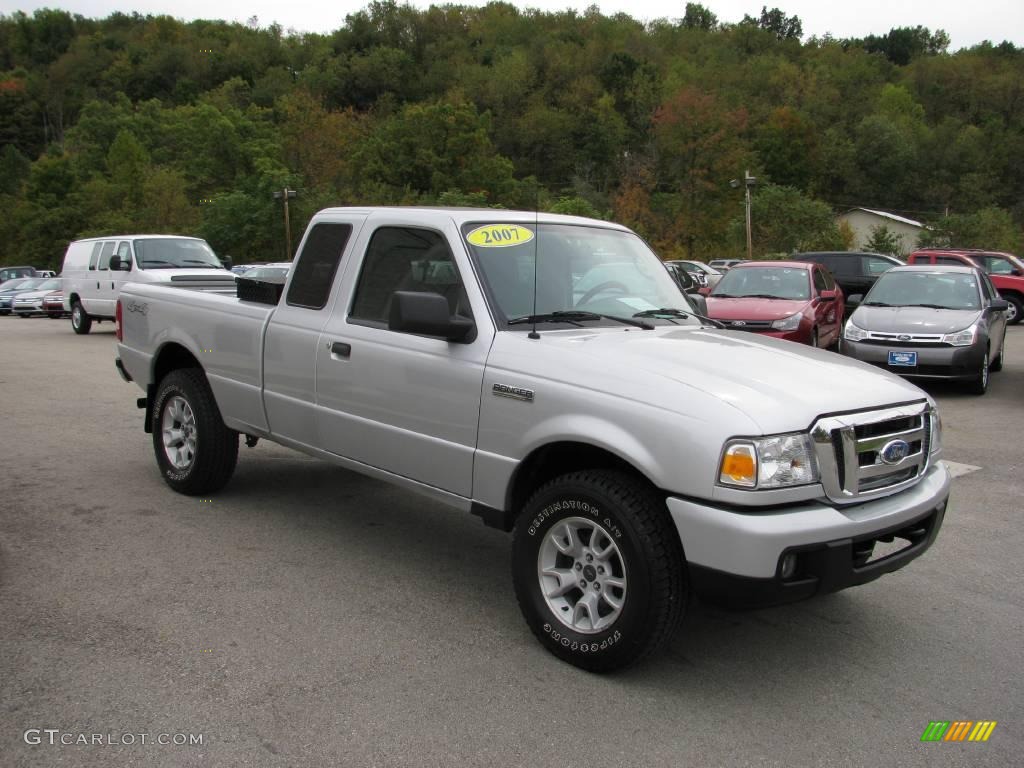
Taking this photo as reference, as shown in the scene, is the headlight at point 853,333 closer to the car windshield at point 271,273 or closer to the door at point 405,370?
the car windshield at point 271,273

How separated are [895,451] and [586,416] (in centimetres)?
129

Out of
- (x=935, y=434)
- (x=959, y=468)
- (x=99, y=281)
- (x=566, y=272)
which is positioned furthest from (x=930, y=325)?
(x=99, y=281)

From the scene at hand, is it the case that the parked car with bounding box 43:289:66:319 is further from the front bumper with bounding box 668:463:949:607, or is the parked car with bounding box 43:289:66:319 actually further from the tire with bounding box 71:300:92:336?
the front bumper with bounding box 668:463:949:607

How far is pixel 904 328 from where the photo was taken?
1103cm

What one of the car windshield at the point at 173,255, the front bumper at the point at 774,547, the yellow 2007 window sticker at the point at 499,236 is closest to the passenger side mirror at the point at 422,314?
the yellow 2007 window sticker at the point at 499,236

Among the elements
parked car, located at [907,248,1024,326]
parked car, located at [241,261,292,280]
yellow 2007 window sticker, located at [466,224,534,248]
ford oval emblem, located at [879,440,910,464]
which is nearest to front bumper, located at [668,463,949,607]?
ford oval emblem, located at [879,440,910,464]

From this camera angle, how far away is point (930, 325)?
36.0ft

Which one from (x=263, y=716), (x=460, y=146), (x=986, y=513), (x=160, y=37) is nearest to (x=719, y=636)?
(x=263, y=716)

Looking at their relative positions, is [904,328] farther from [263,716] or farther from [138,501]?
[263,716]

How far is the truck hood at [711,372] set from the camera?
11.2ft

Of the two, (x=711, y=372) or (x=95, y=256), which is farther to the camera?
(x=95, y=256)

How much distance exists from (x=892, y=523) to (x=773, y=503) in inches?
24.1

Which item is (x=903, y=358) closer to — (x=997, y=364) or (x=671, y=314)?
(x=997, y=364)

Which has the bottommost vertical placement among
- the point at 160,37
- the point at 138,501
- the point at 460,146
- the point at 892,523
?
the point at 138,501
